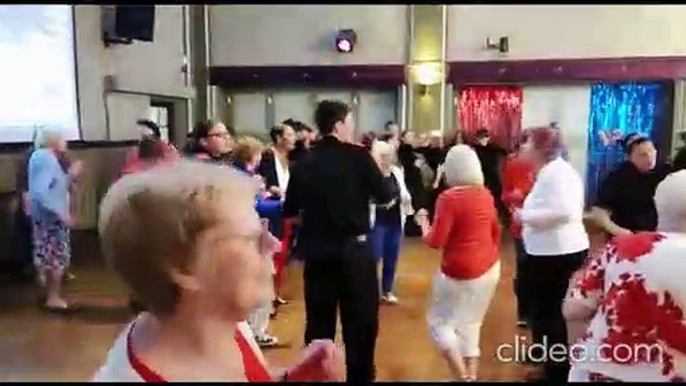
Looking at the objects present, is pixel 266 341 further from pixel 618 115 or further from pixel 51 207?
pixel 618 115

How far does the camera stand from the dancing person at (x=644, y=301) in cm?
187

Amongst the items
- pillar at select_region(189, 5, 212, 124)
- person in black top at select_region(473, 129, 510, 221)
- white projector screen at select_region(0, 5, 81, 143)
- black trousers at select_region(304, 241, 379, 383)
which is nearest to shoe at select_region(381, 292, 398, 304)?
black trousers at select_region(304, 241, 379, 383)

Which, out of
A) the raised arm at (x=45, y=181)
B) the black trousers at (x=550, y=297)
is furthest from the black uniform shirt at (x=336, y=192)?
the raised arm at (x=45, y=181)

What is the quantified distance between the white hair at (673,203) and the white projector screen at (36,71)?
577 cm

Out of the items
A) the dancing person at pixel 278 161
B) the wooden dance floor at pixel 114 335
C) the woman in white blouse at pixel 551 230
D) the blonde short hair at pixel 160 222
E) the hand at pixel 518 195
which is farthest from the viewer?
the dancing person at pixel 278 161

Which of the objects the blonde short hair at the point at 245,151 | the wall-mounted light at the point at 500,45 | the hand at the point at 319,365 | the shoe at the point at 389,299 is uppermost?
the wall-mounted light at the point at 500,45

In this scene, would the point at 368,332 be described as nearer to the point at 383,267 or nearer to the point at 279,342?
the point at 279,342

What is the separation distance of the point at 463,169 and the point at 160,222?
250 centimetres

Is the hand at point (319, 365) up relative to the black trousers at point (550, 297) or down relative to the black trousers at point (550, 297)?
up

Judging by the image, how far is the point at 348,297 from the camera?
3.29 m

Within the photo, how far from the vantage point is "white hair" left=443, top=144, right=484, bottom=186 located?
3.29 meters

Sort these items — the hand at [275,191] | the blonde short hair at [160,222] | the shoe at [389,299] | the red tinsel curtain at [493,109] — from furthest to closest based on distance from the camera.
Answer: the red tinsel curtain at [493,109] → the shoe at [389,299] → the hand at [275,191] → the blonde short hair at [160,222]

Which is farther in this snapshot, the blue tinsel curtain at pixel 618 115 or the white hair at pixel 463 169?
the blue tinsel curtain at pixel 618 115

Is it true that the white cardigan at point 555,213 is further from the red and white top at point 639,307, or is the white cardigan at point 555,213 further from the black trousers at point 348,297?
the red and white top at point 639,307
